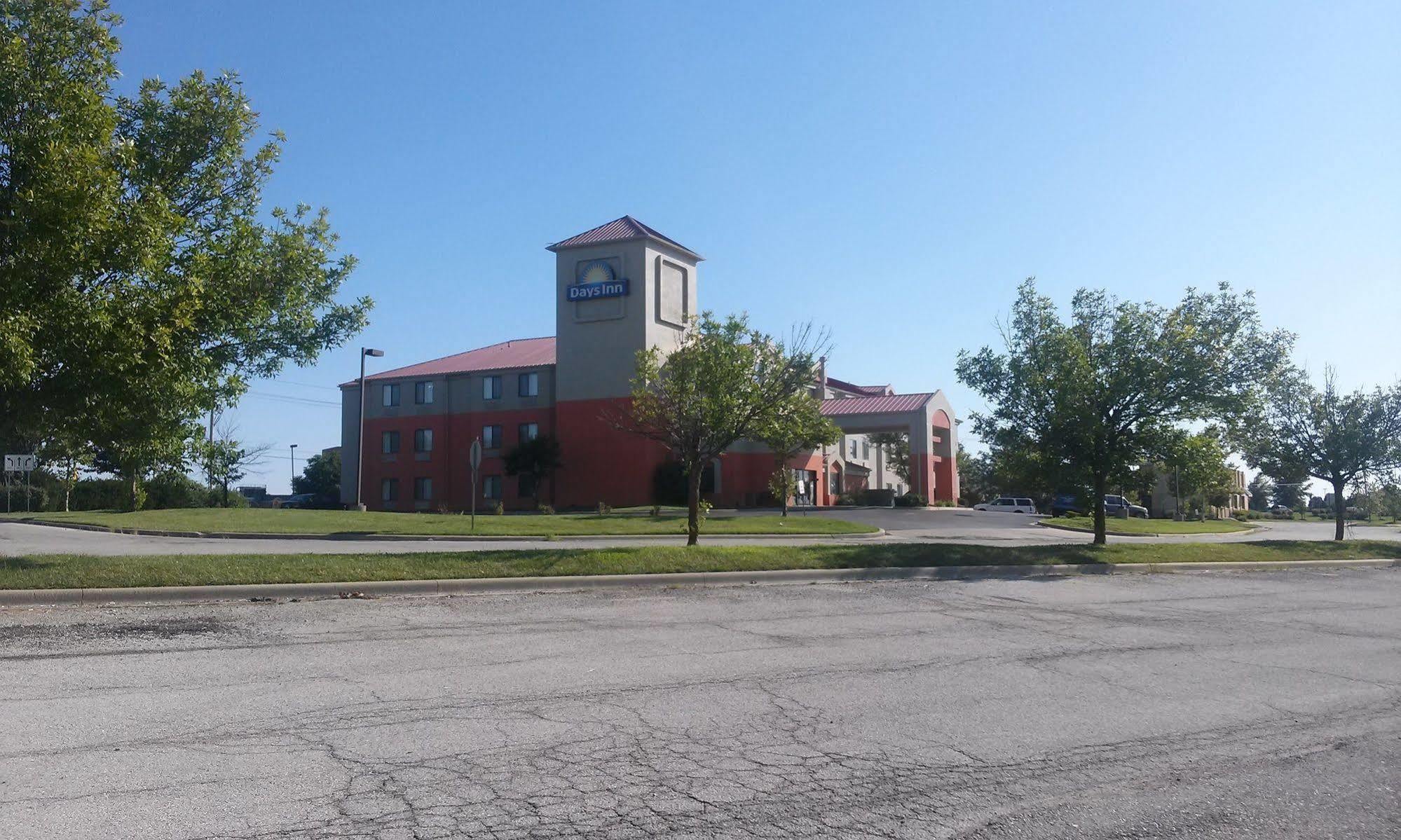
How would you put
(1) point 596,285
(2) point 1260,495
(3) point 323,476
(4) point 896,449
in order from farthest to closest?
(2) point 1260,495 < (3) point 323,476 < (4) point 896,449 < (1) point 596,285

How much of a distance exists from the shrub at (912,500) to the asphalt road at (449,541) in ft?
42.5

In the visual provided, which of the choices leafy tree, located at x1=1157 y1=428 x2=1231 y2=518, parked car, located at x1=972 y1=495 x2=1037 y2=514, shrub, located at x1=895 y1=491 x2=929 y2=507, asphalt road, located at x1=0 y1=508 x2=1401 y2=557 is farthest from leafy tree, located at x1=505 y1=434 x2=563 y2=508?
leafy tree, located at x1=1157 y1=428 x2=1231 y2=518

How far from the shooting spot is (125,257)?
1273cm

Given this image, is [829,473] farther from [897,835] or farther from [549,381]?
[897,835]

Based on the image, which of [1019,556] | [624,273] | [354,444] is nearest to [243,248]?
[1019,556]

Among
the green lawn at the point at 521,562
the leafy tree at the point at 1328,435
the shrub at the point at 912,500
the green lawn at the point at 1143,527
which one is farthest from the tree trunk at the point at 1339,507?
the shrub at the point at 912,500

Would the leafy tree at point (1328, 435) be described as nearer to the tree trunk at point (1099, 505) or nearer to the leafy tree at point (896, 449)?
the tree trunk at point (1099, 505)

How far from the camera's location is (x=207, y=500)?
52094 mm

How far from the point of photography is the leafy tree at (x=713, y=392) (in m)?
19.5

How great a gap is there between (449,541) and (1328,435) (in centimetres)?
2537

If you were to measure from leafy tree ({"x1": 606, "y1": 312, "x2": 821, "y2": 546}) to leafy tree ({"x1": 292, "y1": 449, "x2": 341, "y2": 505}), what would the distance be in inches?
2748

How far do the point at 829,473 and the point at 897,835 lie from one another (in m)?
58.8

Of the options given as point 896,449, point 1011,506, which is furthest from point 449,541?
point 896,449

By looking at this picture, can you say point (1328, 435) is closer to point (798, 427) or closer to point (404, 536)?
point (798, 427)
